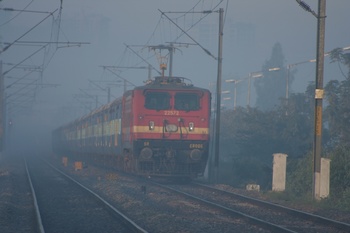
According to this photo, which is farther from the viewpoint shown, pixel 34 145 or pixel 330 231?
pixel 34 145

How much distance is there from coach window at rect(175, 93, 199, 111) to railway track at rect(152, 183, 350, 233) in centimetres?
452

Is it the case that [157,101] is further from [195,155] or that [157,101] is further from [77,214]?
[77,214]

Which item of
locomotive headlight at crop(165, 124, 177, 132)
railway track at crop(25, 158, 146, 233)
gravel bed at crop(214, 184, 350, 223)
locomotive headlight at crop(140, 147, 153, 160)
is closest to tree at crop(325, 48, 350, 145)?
locomotive headlight at crop(165, 124, 177, 132)

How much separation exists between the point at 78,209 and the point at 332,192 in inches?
303

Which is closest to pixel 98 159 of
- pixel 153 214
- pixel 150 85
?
pixel 150 85

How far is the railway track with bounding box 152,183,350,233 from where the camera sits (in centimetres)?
1254

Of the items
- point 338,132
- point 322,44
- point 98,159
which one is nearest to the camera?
point 322,44

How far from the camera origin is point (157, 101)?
23.9 meters

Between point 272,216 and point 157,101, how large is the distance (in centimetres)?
1019

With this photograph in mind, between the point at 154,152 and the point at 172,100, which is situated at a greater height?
the point at 172,100

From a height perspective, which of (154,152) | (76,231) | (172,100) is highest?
(172,100)

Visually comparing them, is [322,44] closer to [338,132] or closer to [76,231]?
[76,231]

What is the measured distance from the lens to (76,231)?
12.0 meters

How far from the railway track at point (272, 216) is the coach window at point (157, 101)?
15.2ft
